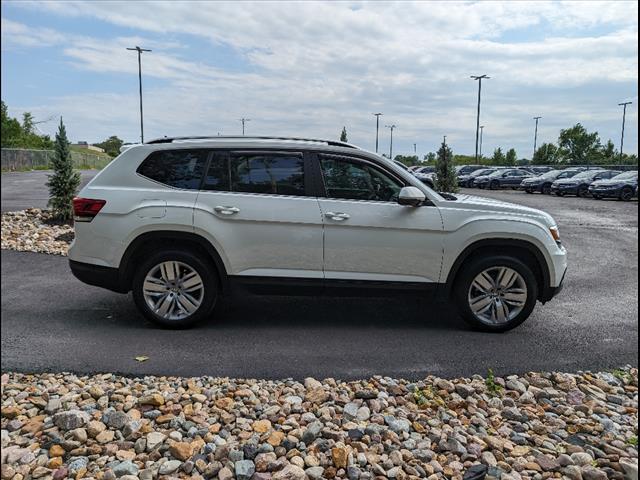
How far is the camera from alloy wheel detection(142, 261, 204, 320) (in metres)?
4.80

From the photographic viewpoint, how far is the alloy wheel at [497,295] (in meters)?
4.96

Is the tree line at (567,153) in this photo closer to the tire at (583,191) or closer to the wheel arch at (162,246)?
the tire at (583,191)

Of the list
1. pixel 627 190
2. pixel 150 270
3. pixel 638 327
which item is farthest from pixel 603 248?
pixel 627 190

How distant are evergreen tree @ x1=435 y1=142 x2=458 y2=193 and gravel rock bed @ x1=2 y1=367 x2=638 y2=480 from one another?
10.2 m

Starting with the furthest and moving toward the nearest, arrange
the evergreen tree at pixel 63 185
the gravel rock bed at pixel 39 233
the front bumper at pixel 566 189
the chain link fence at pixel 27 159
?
the front bumper at pixel 566 189, the evergreen tree at pixel 63 185, the gravel rock bed at pixel 39 233, the chain link fence at pixel 27 159

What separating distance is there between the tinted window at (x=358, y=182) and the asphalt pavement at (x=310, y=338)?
1.12 metres

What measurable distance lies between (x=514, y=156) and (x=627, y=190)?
40705 millimetres

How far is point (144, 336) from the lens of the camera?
466cm

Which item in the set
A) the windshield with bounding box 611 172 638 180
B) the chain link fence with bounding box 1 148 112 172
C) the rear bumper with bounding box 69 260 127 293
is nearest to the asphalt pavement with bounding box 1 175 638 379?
the rear bumper with bounding box 69 260 127 293

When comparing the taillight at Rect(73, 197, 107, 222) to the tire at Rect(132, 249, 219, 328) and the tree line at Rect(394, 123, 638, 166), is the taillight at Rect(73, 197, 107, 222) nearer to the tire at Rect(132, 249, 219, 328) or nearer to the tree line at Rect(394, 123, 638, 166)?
the tire at Rect(132, 249, 219, 328)

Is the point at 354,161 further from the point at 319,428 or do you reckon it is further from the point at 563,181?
the point at 563,181

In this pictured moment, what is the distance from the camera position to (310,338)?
473 cm

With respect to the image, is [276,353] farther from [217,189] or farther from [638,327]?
[638,327]

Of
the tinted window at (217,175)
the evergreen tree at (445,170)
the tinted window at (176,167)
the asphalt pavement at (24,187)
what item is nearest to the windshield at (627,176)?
the evergreen tree at (445,170)
